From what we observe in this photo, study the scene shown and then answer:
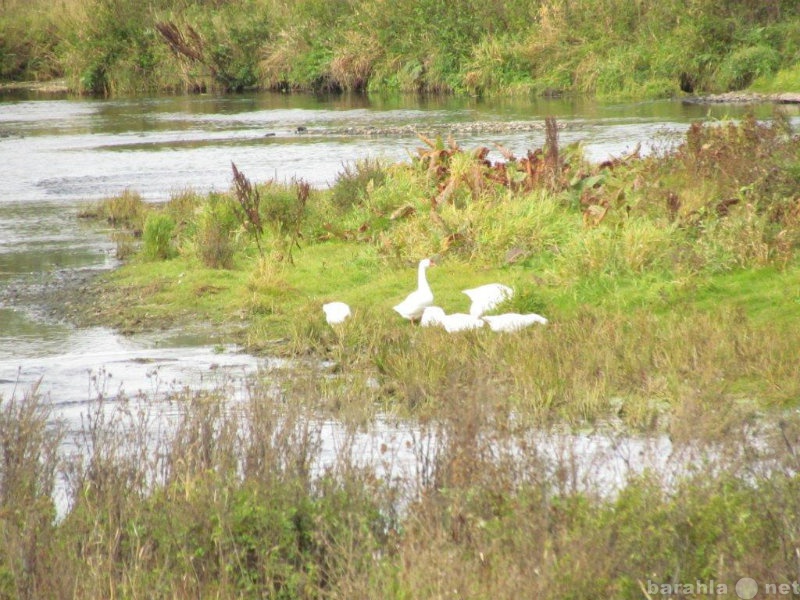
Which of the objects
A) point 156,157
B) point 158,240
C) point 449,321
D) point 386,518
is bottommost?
point 156,157

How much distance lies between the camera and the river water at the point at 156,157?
10070 millimetres

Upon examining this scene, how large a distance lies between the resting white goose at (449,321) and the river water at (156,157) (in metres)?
1.38

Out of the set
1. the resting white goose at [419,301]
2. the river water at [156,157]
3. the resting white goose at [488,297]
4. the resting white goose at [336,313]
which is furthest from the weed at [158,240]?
the resting white goose at [488,297]

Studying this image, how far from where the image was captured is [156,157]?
2816 centimetres

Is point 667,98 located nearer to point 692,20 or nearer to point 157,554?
point 692,20

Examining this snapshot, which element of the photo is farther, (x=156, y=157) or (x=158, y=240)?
(x=156, y=157)

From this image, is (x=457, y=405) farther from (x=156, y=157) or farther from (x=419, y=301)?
(x=156, y=157)

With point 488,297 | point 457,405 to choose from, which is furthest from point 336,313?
point 457,405

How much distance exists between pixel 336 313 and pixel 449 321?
1.03m

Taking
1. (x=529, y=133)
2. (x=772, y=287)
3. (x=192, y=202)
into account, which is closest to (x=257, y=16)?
(x=529, y=133)

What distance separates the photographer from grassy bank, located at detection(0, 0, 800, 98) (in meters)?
35.6

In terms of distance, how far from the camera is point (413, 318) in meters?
10.5

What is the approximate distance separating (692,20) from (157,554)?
33224 millimetres

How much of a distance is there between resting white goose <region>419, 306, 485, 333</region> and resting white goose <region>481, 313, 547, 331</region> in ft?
0.35
